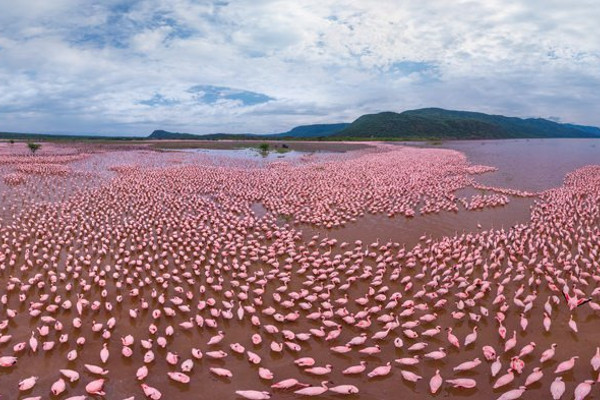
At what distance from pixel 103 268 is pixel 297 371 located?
28.0 feet

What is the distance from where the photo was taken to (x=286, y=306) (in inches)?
436

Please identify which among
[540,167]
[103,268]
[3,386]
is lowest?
[3,386]

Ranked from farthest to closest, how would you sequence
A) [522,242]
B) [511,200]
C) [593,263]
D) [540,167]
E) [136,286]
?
[540,167], [511,200], [522,242], [593,263], [136,286]

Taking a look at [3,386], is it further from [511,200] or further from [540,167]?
[540,167]

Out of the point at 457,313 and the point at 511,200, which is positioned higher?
the point at 511,200

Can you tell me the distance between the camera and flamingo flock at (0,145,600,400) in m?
8.22

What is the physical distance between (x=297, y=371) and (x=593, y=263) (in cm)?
1140

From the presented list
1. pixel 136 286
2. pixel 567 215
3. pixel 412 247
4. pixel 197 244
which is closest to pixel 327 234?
pixel 412 247

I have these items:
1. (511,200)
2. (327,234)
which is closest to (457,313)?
(327,234)

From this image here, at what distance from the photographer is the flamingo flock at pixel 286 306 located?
324 inches

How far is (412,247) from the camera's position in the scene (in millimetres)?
15836

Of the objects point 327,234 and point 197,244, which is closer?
point 197,244

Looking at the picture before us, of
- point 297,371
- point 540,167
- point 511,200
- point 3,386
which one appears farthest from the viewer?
point 540,167

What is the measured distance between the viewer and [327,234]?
17.4 m
